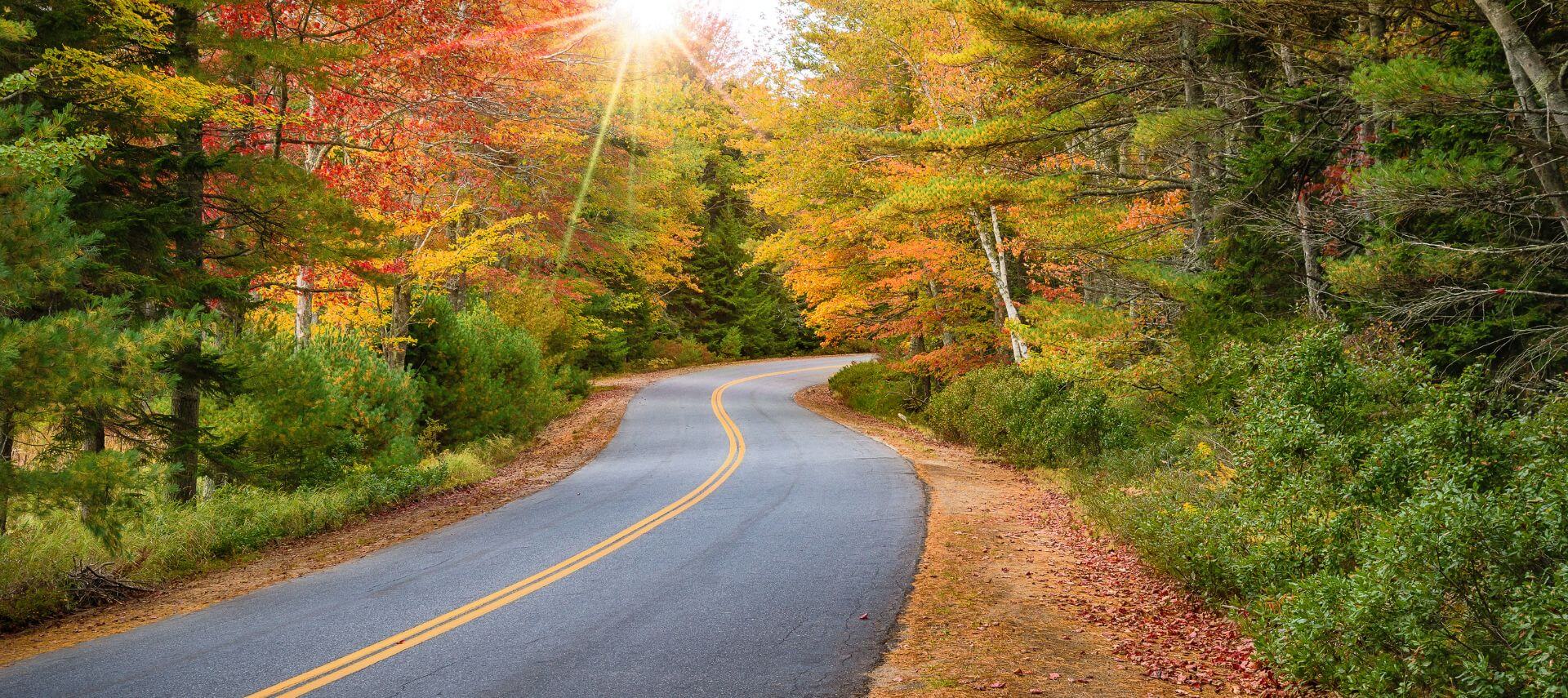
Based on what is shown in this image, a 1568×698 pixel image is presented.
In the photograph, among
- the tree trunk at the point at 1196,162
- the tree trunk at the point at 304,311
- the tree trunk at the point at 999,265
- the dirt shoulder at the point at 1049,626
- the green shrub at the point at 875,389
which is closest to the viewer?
the dirt shoulder at the point at 1049,626

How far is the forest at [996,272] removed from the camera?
5.81 m

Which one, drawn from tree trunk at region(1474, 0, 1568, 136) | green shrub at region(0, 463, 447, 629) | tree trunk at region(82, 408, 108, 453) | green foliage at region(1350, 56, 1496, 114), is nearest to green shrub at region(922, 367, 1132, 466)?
green foliage at region(1350, 56, 1496, 114)

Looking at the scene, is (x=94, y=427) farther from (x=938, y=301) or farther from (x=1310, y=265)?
(x=938, y=301)

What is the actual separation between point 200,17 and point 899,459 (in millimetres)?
Result: 13611

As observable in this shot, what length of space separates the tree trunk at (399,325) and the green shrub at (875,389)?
599 inches

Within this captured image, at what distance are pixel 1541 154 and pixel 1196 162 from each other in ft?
21.0

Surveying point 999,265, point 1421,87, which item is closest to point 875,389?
point 999,265

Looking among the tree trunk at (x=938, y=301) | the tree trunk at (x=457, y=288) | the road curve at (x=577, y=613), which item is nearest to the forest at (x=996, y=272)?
the tree trunk at (x=938, y=301)

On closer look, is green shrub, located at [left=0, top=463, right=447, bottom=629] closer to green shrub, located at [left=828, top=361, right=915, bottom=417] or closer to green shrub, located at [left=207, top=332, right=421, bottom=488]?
green shrub, located at [left=207, top=332, right=421, bottom=488]

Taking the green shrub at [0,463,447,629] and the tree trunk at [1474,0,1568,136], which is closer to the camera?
the tree trunk at [1474,0,1568,136]

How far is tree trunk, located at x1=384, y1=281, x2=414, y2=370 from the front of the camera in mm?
17806

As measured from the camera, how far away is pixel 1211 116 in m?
11.7

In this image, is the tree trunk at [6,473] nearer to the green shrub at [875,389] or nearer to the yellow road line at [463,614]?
the yellow road line at [463,614]

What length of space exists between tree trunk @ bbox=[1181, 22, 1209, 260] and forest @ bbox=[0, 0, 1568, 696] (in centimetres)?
10
